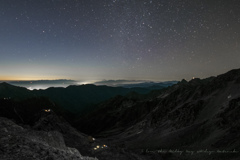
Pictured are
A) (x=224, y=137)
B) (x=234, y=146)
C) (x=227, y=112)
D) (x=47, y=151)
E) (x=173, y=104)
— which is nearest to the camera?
(x=47, y=151)

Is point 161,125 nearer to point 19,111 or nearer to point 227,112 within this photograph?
point 227,112

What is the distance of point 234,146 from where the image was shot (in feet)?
124

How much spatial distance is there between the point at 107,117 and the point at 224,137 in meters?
140

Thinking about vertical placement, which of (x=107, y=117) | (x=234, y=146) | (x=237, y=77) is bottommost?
(x=107, y=117)

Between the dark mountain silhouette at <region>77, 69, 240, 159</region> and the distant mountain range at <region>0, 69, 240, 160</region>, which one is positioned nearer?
the distant mountain range at <region>0, 69, 240, 160</region>

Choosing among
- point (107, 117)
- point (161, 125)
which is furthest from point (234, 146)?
point (107, 117)

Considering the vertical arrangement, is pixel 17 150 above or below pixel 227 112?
above

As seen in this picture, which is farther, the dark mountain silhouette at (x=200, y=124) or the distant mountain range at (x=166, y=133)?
the dark mountain silhouette at (x=200, y=124)

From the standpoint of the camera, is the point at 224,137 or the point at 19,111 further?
the point at 19,111

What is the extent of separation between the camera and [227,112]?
61.8 metres

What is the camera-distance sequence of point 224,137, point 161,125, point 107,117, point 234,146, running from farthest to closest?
1. point 107,117
2. point 161,125
3. point 224,137
4. point 234,146

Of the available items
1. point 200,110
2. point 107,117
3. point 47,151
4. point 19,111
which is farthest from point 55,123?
point 19,111

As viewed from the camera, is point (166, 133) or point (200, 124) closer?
point (200, 124)

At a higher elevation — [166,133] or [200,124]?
[200,124]
